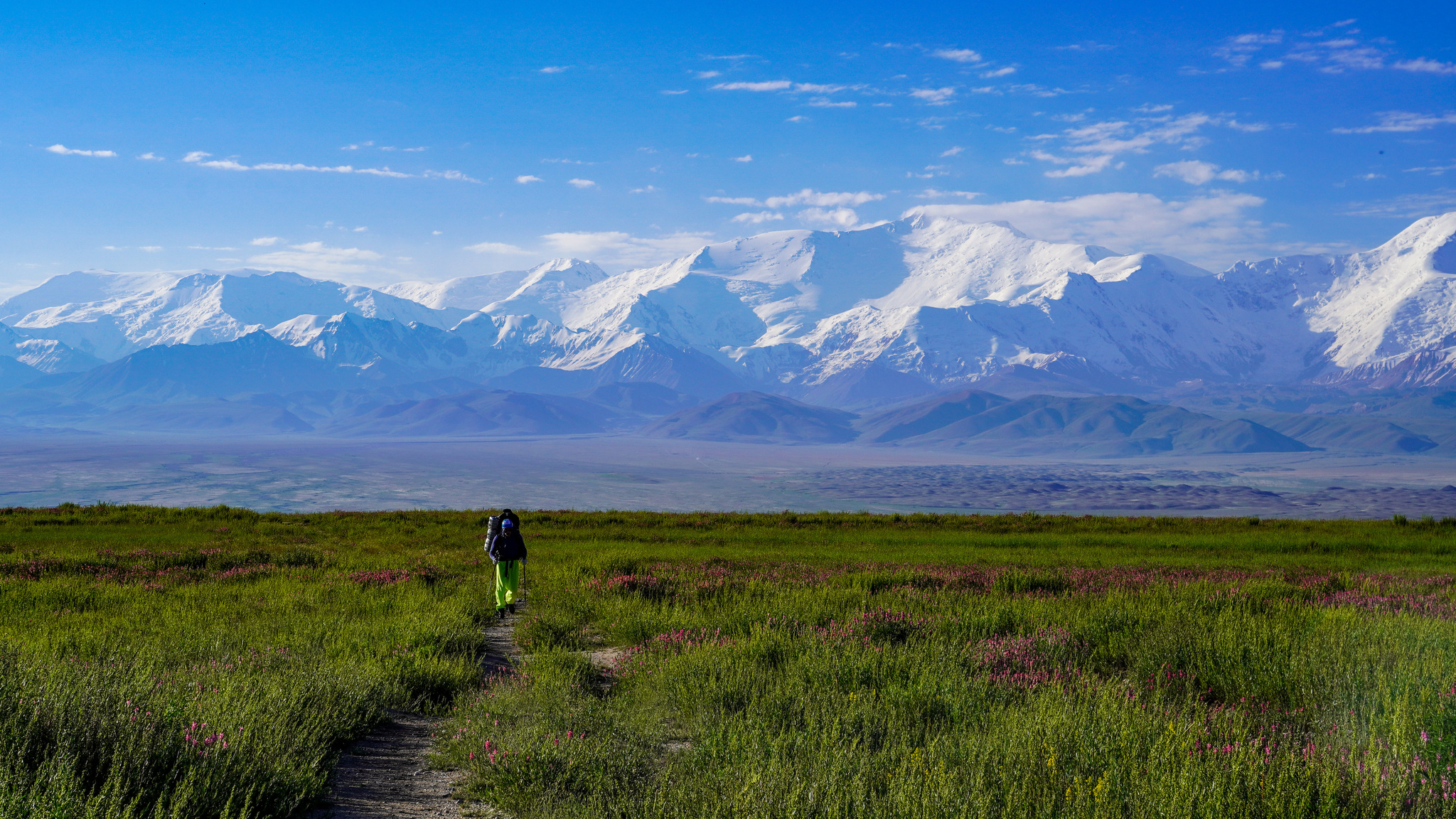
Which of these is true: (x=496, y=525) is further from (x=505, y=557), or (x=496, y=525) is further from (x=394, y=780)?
(x=394, y=780)

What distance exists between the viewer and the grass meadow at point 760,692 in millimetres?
5020

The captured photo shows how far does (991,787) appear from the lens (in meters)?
5.21

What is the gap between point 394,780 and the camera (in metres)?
6.51

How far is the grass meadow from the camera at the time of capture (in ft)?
16.5

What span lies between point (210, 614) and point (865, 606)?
10.0 metres

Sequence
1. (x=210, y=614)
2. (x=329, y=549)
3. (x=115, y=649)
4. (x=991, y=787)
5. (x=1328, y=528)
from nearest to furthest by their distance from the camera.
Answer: (x=991, y=787)
(x=115, y=649)
(x=210, y=614)
(x=329, y=549)
(x=1328, y=528)

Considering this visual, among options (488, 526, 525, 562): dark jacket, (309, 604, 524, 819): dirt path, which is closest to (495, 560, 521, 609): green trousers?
(488, 526, 525, 562): dark jacket

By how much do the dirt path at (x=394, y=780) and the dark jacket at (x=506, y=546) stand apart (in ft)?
20.6

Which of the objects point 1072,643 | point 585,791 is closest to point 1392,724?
point 1072,643

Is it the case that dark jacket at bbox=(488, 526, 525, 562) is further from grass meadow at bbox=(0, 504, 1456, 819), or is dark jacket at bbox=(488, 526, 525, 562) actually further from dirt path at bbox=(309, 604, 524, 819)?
dirt path at bbox=(309, 604, 524, 819)

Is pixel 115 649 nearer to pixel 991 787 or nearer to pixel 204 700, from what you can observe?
pixel 204 700

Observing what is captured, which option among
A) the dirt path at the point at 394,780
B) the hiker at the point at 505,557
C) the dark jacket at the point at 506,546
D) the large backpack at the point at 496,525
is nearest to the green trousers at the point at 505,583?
the hiker at the point at 505,557

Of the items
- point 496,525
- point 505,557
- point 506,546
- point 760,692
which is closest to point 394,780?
point 760,692

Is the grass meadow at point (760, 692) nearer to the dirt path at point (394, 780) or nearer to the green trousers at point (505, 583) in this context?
the dirt path at point (394, 780)
